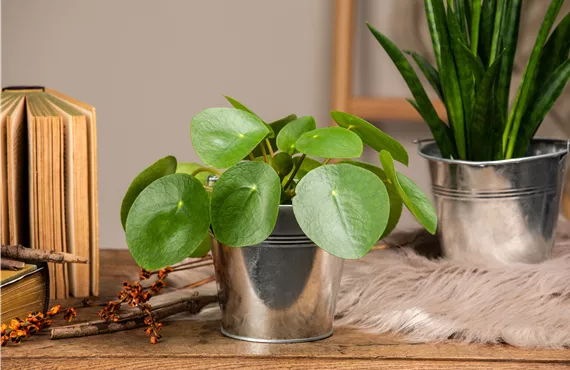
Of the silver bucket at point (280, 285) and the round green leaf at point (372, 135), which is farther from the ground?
the round green leaf at point (372, 135)

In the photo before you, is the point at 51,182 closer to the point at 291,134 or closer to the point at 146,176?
the point at 146,176

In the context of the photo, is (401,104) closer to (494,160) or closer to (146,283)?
(494,160)

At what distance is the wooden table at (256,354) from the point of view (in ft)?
1.81

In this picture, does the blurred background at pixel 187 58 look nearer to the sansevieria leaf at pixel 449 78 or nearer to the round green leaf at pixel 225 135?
the sansevieria leaf at pixel 449 78

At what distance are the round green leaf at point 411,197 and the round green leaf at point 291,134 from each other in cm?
7

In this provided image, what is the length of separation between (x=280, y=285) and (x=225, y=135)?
0.45 ft

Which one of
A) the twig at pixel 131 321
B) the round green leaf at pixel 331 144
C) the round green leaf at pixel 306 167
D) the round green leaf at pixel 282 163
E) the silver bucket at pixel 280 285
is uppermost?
the round green leaf at pixel 331 144

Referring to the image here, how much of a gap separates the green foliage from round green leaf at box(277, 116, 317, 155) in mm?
266

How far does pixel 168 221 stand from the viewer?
1.82 ft

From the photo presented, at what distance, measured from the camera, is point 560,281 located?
2.34 feet

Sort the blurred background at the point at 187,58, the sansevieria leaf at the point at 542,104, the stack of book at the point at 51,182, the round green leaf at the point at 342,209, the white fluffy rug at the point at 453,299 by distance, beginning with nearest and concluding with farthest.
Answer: the round green leaf at the point at 342,209 < the white fluffy rug at the point at 453,299 < the stack of book at the point at 51,182 < the sansevieria leaf at the point at 542,104 < the blurred background at the point at 187,58

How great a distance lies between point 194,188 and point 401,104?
0.93m

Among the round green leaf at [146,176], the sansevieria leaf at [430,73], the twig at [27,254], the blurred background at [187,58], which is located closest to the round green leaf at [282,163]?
the round green leaf at [146,176]

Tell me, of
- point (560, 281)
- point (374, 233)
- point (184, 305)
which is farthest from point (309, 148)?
point (560, 281)
